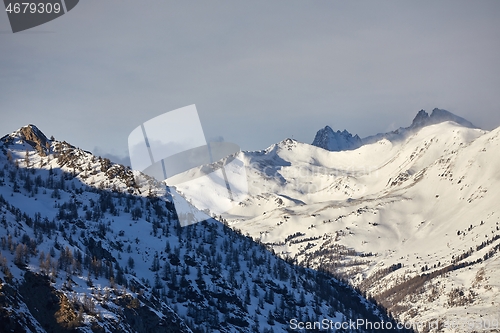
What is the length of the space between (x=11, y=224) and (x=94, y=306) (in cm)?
4086

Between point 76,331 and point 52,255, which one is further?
point 52,255

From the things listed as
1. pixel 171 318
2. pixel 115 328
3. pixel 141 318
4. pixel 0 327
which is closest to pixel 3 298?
pixel 0 327

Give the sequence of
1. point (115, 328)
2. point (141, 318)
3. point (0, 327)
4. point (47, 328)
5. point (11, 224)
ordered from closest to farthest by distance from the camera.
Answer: point (0, 327), point (47, 328), point (115, 328), point (141, 318), point (11, 224)

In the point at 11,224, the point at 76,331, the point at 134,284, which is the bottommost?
the point at 76,331

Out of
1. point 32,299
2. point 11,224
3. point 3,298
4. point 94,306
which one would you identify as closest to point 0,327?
point 3,298

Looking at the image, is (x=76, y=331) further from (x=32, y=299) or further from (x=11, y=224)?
(x=11, y=224)

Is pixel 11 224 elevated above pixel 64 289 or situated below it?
above

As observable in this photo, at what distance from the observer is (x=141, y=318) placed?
180 m

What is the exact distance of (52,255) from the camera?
7244 inches

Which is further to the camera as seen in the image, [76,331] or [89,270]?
[89,270]

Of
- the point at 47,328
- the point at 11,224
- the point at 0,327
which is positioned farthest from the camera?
the point at 11,224

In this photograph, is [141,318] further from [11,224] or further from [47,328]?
[11,224]

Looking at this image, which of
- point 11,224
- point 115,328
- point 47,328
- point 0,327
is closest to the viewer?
A: point 0,327

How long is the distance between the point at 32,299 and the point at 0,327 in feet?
64.2
